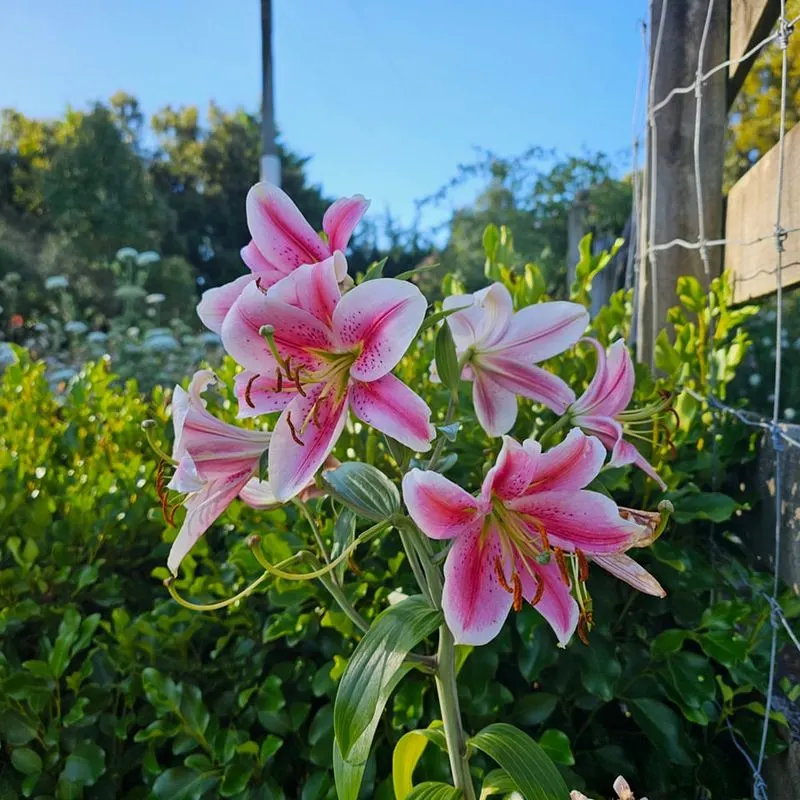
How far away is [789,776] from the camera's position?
3.33ft

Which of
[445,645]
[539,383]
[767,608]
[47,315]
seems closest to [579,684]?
[767,608]

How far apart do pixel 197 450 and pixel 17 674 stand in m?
0.76

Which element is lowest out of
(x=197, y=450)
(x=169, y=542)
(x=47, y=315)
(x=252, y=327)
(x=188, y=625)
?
(x=188, y=625)

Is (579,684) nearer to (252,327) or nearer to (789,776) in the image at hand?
(789,776)

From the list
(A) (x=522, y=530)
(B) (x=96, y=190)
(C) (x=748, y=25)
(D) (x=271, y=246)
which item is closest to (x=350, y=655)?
(A) (x=522, y=530)

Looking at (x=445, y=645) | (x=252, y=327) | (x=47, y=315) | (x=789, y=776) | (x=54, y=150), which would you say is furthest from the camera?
(x=54, y=150)

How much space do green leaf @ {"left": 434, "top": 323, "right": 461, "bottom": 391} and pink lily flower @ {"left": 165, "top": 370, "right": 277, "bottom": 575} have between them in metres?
0.19

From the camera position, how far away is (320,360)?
66 cm

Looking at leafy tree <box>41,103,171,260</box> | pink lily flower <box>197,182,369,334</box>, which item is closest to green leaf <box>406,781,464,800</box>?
pink lily flower <box>197,182,369,334</box>

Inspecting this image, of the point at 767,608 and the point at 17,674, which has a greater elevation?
the point at 767,608

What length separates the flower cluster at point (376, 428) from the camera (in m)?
0.59

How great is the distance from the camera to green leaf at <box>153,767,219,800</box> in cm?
104

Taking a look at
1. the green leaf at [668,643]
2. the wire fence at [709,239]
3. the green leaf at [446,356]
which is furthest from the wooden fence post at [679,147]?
the green leaf at [446,356]

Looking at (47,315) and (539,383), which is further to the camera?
(47,315)
